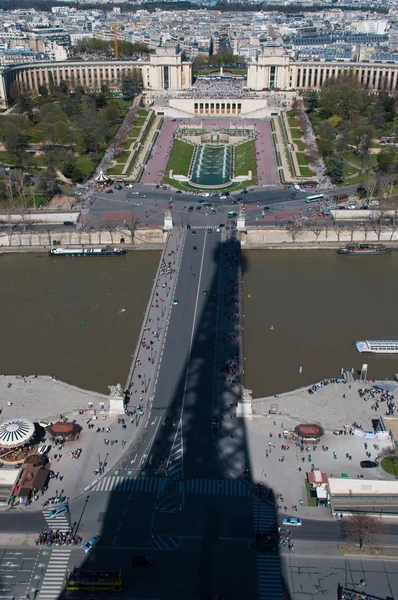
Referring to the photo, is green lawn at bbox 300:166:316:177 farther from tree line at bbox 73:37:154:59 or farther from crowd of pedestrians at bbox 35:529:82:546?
tree line at bbox 73:37:154:59

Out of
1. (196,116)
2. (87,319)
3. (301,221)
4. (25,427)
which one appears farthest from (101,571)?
(196,116)

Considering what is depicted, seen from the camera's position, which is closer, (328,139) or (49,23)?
(328,139)

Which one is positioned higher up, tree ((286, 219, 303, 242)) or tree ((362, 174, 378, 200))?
tree ((362, 174, 378, 200))

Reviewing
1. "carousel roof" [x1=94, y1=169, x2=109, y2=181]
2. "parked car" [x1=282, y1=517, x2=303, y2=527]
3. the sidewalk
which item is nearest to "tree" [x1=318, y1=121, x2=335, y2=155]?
"carousel roof" [x1=94, y1=169, x2=109, y2=181]

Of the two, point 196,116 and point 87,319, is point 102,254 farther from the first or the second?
point 196,116

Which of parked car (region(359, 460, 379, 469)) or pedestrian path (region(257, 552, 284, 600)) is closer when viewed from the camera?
pedestrian path (region(257, 552, 284, 600))

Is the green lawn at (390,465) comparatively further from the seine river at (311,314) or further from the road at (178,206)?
the road at (178,206)
